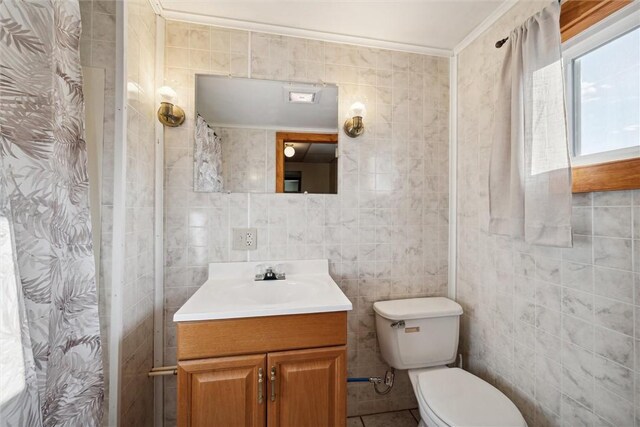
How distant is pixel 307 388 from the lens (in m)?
1.02

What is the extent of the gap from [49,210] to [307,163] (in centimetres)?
108

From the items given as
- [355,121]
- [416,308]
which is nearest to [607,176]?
[416,308]

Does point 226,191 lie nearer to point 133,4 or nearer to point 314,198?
point 314,198

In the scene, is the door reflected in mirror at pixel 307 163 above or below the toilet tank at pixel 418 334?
above

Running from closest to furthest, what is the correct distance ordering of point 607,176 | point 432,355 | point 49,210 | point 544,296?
point 49,210
point 607,176
point 544,296
point 432,355

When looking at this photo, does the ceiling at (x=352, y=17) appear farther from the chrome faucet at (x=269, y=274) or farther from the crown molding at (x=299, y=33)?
the chrome faucet at (x=269, y=274)

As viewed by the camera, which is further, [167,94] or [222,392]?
[167,94]

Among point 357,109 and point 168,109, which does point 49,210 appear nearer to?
point 168,109

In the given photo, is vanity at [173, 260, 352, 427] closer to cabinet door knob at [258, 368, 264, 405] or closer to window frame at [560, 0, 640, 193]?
cabinet door knob at [258, 368, 264, 405]

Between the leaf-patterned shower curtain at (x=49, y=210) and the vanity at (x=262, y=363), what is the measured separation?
0.27 metres

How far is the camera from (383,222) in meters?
1.59

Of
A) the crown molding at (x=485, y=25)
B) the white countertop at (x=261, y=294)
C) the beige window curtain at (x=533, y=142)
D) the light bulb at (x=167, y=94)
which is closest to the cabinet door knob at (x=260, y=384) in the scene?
the white countertop at (x=261, y=294)

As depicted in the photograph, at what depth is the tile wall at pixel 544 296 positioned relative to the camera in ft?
2.83

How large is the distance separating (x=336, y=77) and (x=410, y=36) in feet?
1.62
